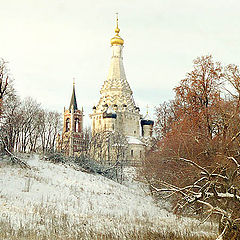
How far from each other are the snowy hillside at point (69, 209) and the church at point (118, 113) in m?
21.5

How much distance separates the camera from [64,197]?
1662 centimetres

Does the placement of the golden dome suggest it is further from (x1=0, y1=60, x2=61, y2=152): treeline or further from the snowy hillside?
the snowy hillside

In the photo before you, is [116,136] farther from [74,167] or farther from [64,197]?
[64,197]

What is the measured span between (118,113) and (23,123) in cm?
1845

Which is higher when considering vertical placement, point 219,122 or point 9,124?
point 9,124

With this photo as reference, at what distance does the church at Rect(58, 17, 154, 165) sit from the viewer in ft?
152

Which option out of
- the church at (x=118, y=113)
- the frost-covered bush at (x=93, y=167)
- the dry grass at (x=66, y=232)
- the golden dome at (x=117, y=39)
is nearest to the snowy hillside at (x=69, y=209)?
the dry grass at (x=66, y=232)

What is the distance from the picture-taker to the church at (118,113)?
1827 inches

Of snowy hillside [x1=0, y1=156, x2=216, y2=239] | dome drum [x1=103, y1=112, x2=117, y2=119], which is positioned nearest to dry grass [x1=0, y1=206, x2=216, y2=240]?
snowy hillside [x1=0, y1=156, x2=216, y2=239]

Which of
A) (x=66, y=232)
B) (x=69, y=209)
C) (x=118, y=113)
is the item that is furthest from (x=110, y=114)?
(x=66, y=232)

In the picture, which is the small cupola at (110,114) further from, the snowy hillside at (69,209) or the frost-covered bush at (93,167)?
the snowy hillside at (69,209)

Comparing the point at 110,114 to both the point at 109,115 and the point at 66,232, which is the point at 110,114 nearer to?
the point at 109,115

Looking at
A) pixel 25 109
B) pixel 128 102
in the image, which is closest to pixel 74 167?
pixel 25 109

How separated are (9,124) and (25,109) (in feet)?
32.3
